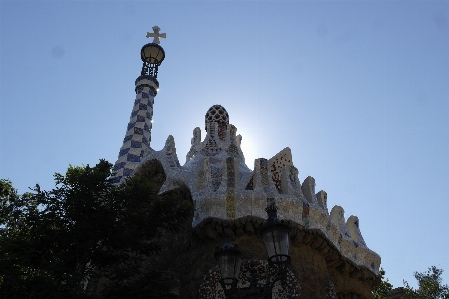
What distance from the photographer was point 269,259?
4.34 m

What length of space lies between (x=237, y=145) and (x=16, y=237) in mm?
5765

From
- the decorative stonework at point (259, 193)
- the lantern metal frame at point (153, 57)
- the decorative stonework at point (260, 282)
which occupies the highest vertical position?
the lantern metal frame at point (153, 57)

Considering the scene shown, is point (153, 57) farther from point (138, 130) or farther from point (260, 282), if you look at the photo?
point (260, 282)

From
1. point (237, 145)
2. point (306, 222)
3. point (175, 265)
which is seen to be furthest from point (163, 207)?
point (237, 145)

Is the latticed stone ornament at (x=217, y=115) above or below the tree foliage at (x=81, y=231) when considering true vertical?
above

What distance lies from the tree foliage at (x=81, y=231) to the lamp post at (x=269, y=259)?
71.3 inches

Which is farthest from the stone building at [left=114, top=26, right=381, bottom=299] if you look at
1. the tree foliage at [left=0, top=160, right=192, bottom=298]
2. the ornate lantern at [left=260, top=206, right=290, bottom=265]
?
the ornate lantern at [left=260, top=206, right=290, bottom=265]

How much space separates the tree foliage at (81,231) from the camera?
593 cm

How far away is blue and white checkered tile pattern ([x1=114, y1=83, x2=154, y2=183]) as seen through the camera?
12828 mm

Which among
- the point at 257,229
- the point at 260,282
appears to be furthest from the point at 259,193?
the point at 260,282

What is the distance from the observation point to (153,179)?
10375 millimetres

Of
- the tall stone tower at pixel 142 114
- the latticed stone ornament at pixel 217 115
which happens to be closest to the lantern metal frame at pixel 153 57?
the tall stone tower at pixel 142 114

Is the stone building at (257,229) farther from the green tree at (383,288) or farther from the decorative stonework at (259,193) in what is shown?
the green tree at (383,288)

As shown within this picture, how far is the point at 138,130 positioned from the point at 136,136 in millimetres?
289
